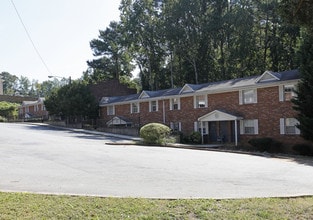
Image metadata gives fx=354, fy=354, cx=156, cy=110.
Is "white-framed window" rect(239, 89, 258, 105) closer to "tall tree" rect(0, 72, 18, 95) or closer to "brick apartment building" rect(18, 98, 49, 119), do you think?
"brick apartment building" rect(18, 98, 49, 119)

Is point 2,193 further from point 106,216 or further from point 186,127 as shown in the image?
point 186,127

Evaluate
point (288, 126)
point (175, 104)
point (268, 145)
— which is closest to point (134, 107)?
point (175, 104)

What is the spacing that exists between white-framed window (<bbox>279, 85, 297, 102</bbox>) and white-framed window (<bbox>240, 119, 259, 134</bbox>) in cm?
287

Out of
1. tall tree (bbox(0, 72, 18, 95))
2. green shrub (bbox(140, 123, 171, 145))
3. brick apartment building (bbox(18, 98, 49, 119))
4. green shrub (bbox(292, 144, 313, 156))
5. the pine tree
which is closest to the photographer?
the pine tree

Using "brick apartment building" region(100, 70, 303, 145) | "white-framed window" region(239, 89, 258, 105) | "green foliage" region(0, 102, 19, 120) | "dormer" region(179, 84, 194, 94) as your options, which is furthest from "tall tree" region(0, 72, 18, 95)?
"white-framed window" region(239, 89, 258, 105)

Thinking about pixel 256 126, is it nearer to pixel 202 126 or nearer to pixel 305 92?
pixel 202 126

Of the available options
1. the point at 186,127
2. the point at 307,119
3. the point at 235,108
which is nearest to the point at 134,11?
the point at 186,127

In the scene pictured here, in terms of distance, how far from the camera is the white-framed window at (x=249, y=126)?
2772 cm

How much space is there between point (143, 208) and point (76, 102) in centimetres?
3891

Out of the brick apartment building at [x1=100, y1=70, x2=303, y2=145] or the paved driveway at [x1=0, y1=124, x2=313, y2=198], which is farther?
the brick apartment building at [x1=100, y1=70, x2=303, y2=145]

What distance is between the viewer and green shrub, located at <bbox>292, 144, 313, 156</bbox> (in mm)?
23616

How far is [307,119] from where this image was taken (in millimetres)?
22500

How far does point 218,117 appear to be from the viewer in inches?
1166

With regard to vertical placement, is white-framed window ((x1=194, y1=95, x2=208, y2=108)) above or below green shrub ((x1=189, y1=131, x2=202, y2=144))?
above
